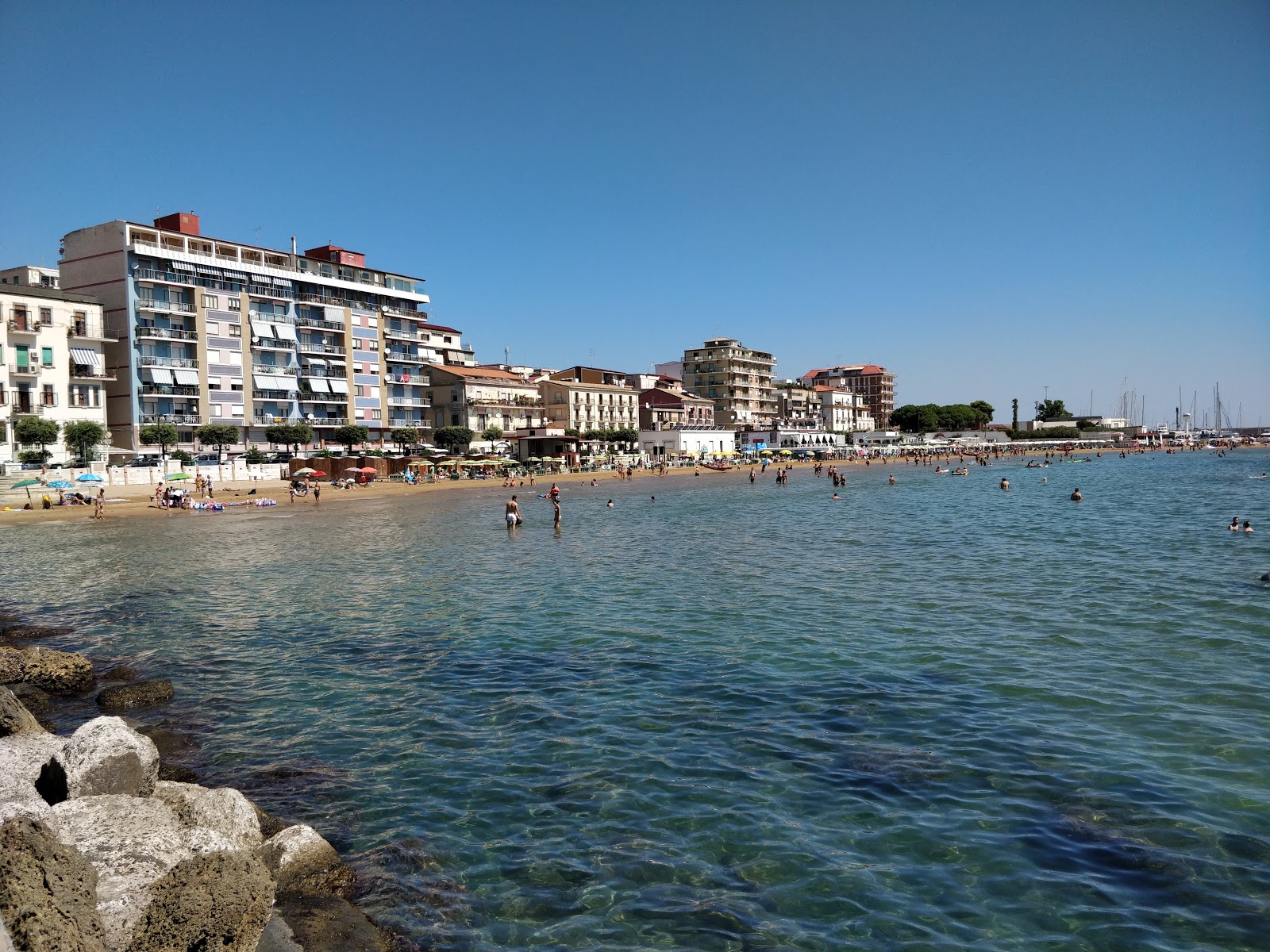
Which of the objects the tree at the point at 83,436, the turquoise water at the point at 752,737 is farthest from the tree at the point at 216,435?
the turquoise water at the point at 752,737

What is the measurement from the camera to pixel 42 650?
14.0 meters

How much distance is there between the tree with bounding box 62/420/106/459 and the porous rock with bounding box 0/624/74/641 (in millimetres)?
47660

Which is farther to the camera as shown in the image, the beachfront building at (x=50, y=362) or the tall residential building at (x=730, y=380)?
the tall residential building at (x=730, y=380)

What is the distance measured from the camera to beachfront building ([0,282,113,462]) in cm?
5766

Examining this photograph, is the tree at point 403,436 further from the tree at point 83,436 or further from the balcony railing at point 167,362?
the tree at point 83,436

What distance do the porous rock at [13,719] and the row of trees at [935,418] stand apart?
193 m

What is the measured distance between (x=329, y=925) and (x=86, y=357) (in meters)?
70.8

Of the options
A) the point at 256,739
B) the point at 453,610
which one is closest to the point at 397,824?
the point at 256,739

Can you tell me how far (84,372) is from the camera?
6366cm

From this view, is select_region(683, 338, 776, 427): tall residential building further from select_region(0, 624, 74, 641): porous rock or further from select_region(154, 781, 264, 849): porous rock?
select_region(154, 781, 264, 849): porous rock

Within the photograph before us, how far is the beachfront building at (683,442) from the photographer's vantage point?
122 m

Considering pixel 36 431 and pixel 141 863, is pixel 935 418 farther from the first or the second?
pixel 141 863

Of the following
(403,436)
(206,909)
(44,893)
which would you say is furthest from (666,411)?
(44,893)

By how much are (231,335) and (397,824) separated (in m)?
75.7
